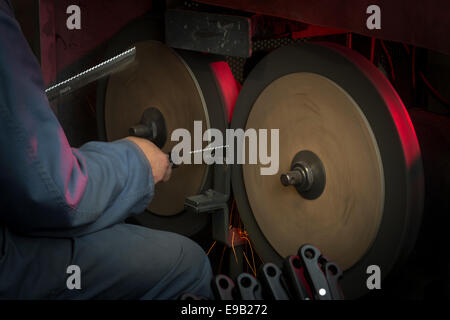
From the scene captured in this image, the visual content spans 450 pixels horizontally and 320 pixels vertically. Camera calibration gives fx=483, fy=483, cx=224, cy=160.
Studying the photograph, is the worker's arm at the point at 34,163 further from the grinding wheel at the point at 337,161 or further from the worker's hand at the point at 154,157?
the grinding wheel at the point at 337,161

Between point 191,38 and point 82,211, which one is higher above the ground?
point 191,38

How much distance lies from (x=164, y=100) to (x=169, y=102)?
0.06ft

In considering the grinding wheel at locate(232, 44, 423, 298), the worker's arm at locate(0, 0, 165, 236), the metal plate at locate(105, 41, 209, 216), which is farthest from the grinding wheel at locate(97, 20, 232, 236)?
the worker's arm at locate(0, 0, 165, 236)

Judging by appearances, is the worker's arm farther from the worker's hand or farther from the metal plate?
the metal plate

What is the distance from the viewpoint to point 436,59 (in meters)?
1.17

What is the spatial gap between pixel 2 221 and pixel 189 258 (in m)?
0.39

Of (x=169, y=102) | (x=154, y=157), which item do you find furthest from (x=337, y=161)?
(x=169, y=102)

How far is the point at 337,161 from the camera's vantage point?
0.95 m

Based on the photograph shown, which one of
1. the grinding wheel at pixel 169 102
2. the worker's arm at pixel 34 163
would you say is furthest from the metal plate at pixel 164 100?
the worker's arm at pixel 34 163

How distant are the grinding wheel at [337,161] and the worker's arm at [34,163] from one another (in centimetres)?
40

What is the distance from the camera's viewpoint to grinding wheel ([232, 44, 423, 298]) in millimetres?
849
